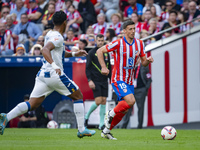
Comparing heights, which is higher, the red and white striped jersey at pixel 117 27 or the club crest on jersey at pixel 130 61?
the red and white striped jersey at pixel 117 27

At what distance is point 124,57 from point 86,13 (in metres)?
9.54

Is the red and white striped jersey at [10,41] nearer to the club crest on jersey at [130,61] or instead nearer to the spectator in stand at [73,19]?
the spectator in stand at [73,19]

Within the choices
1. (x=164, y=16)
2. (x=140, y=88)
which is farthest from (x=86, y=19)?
(x=140, y=88)

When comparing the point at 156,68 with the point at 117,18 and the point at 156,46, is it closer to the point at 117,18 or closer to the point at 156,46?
the point at 156,46

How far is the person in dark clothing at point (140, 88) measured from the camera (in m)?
14.0

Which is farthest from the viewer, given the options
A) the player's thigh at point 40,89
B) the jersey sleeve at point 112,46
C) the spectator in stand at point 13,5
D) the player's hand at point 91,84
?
the spectator in stand at point 13,5

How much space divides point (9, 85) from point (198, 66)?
643 centimetres

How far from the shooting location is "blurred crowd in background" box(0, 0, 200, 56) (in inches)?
637

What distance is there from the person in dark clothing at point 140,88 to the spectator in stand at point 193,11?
3.59 meters

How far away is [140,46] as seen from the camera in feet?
31.0

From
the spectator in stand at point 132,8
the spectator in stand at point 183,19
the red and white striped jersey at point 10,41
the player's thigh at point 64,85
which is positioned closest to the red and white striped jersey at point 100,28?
the spectator in stand at point 132,8

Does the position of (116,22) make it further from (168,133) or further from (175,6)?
(168,133)

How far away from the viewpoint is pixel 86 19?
1848 centimetres

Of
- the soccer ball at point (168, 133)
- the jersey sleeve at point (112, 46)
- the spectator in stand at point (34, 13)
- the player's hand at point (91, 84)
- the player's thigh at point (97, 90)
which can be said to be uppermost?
the spectator in stand at point (34, 13)
